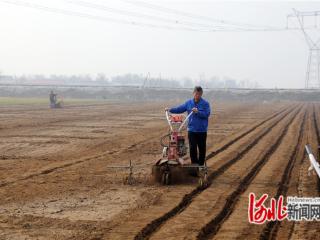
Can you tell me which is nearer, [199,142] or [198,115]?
[198,115]

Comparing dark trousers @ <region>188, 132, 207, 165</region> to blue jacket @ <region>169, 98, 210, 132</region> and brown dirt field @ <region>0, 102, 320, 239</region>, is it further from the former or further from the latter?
brown dirt field @ <region>0, 102, 320, 239</region>

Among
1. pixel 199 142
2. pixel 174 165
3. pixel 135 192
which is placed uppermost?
pixel 199 142

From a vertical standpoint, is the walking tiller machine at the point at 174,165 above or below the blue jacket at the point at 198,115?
below

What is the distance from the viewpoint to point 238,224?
706 centimetres

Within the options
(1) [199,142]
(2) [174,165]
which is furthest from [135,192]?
(1) [199,142]

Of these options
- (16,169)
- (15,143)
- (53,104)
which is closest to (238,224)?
(16,169)

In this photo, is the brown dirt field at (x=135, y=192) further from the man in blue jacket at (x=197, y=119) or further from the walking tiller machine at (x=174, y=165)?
the man in blue jacket at (x=197, y=119)

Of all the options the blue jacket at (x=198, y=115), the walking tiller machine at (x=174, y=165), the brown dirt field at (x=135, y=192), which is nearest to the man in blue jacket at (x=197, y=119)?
the blue jacket at (x=198, y=115)

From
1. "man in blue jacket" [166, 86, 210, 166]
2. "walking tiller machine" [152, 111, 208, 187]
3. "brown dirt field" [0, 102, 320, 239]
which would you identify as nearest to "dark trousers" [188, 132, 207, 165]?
"man in blue jacket" [166, 86, 210, 166]

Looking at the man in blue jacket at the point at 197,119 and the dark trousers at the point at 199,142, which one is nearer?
the man in blue jacket at the point at 197,119

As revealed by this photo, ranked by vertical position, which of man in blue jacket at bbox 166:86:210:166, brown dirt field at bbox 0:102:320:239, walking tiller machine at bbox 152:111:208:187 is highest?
man in blue jacket at bbox 166:86:210:166

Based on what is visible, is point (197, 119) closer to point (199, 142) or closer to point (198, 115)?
point (198, 115)

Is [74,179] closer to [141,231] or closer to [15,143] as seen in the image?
[141,231]

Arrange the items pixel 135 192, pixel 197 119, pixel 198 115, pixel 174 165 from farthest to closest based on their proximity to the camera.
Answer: pixel 197 119 < pixel 198 115 < pixel 174 165 < pixel 135 192
